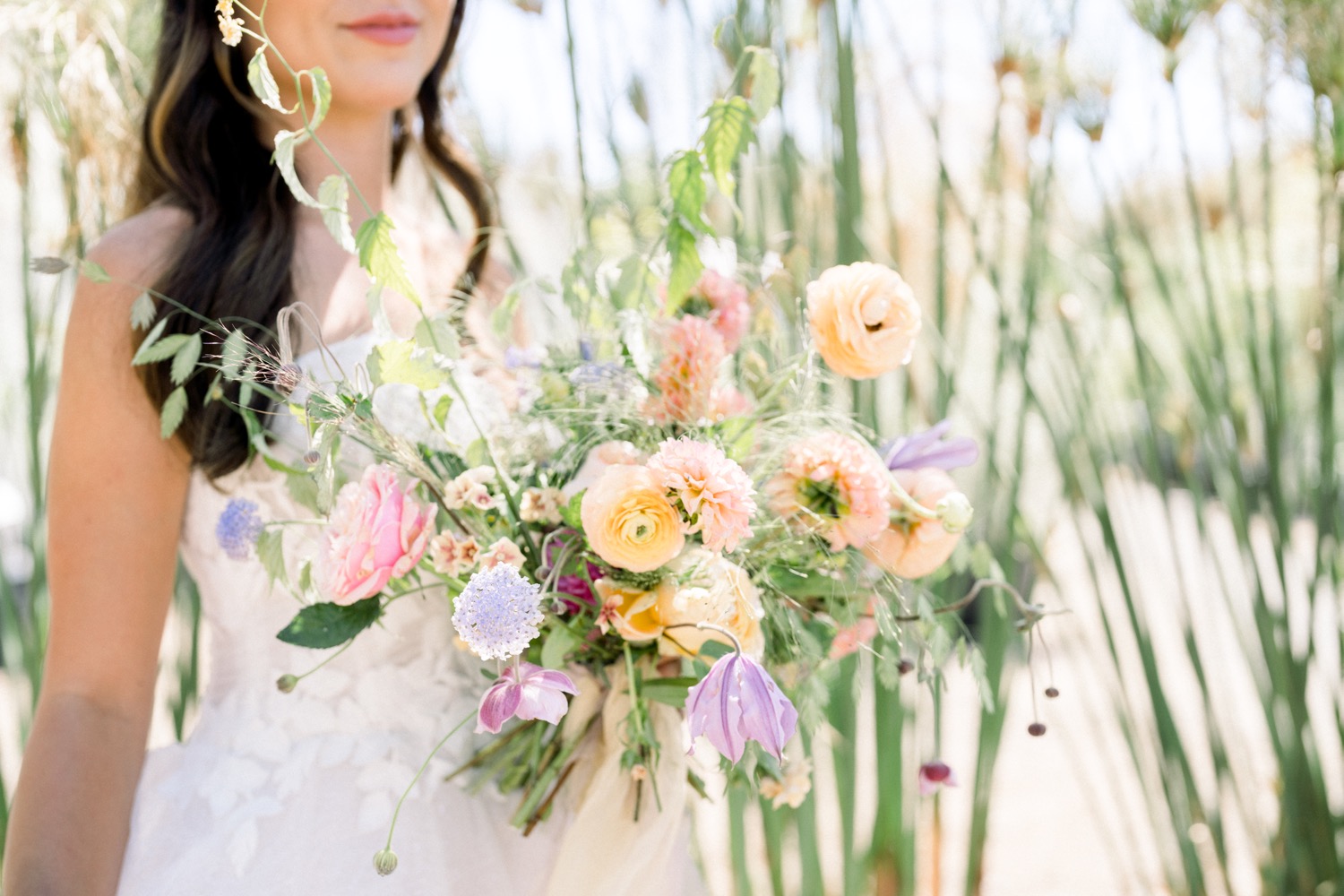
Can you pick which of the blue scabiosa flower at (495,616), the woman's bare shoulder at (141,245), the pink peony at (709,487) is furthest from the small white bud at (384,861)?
the woman's bare shoulder at (141,245)

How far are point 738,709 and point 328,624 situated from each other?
0.31m

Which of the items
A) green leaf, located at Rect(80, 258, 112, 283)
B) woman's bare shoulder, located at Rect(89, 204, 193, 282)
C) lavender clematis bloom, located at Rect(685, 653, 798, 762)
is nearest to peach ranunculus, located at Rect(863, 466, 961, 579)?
lavender clematis bloom, located at Rect(685, 653, 798, 762)

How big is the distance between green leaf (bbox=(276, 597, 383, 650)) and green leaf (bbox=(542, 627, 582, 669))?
5.1 inches

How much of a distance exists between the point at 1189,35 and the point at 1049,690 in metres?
1.02

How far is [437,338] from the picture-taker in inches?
27.5

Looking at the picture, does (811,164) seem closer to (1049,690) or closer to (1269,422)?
(1269,422)

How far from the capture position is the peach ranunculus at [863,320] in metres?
0.75

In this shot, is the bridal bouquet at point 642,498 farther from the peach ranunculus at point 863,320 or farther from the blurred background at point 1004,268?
the blurred background at point 1004,268

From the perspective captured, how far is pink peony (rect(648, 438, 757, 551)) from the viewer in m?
0.65

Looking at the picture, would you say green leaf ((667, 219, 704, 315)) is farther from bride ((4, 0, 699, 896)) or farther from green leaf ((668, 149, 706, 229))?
bride ((4, 0, 699, 896))

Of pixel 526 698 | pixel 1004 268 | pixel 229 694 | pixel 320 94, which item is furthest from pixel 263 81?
→ pixel 1004 268

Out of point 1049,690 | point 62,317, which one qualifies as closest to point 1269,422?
point 1049,690

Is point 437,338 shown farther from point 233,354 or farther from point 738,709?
point 738,709

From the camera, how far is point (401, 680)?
3.24ft
